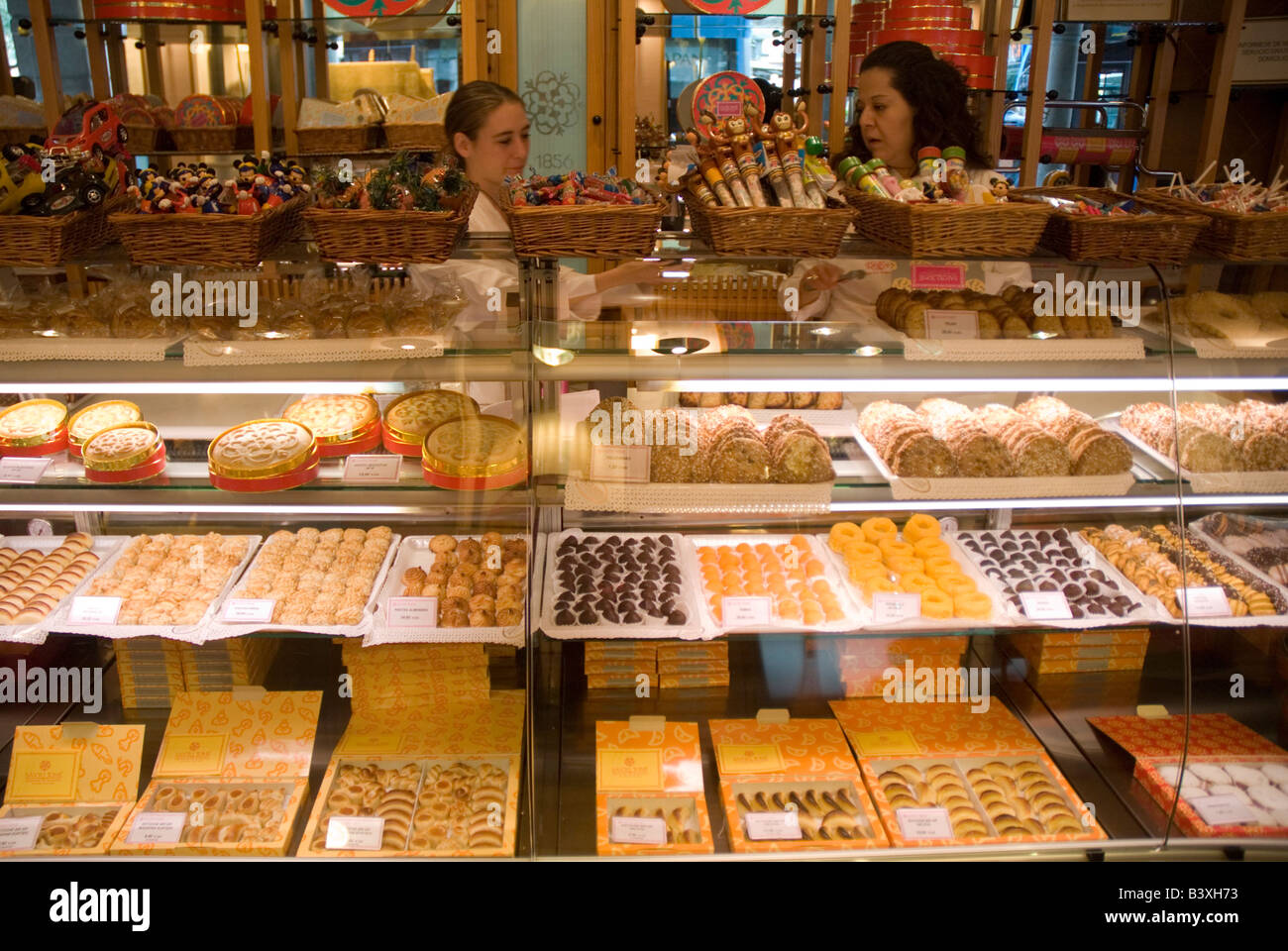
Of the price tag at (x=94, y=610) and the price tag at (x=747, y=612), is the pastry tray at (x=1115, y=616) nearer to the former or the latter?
the price tag at (x=747, y=612)

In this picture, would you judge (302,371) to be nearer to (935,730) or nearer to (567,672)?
(567,672)

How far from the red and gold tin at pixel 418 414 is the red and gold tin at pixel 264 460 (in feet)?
0.81

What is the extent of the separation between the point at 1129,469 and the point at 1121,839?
1.14m

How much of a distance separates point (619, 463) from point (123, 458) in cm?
151

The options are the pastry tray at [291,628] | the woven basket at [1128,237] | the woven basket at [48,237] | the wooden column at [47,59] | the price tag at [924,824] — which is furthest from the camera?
the wooden column at [47,59]

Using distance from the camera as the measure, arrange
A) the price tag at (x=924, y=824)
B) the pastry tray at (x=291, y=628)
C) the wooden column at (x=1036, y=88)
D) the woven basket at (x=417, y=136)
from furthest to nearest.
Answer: the woven basket at (x=417, y=136), the wooden column at (x=1036, y=88), the pastry tray at (x=291, y=628), the price tag at (x=924, y=824)

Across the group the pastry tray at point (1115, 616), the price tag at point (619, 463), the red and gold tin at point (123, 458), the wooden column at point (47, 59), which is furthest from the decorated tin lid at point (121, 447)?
the wooden column at point (47, 59)

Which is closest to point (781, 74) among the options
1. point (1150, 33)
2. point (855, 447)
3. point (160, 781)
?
point (1150, 33)

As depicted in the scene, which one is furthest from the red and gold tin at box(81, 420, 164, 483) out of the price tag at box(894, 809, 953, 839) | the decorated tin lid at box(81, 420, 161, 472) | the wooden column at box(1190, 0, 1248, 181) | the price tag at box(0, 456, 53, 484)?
the wooden column at box(1190, 0, 1248, 181)

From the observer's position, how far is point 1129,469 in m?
2.97

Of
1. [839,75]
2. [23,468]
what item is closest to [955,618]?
[23,468]

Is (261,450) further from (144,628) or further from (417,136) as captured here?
(417,136)

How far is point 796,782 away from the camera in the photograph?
287cm

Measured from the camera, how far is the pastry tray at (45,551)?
2.83 metres
